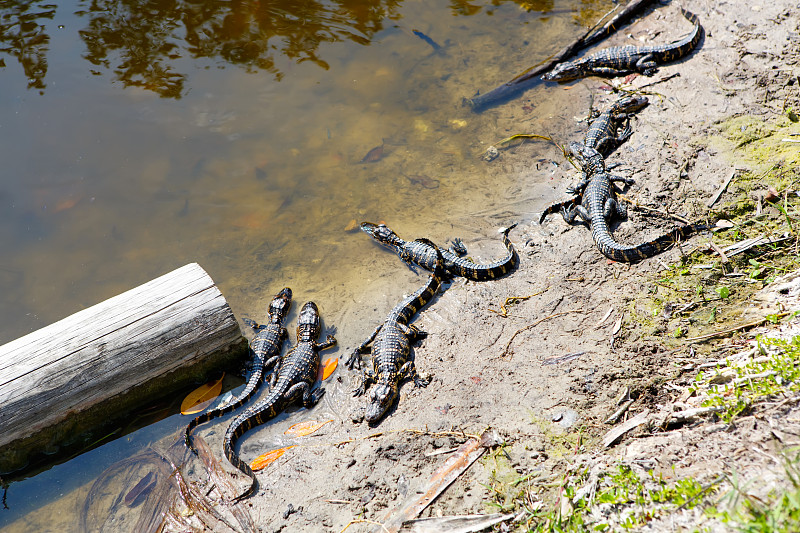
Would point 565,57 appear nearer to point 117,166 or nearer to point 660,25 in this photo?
point 660,25

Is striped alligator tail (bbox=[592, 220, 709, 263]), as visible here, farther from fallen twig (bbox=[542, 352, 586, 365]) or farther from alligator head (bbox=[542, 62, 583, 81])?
alligator head (bbox=[542, 62, 583, 81])

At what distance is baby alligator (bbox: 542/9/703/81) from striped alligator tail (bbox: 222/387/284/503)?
23.4ft

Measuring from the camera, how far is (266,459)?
15.6ft

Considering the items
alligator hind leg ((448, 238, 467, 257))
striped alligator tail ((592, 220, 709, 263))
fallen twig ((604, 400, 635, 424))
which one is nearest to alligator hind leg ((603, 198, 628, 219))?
striped alligator tail ((592, 220, 709, 263))

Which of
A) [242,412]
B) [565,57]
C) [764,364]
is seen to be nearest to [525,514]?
[764,364]

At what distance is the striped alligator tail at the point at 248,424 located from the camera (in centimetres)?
461

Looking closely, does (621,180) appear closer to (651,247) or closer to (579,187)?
(579,187)

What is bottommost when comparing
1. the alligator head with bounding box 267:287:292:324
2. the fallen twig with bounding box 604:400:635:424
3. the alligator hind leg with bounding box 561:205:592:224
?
the alligator head with bounding box 267:287:292:324

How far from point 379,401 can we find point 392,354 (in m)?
0.55

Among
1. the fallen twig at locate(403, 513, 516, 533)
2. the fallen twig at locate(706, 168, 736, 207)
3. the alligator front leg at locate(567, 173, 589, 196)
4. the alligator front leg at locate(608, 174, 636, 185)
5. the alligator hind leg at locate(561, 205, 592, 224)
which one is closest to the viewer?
the fallen twig at locate(403, 513, 516, 533)

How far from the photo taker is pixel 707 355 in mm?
3781

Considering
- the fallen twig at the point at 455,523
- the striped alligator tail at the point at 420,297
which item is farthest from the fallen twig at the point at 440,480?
the striped alligator tail at the point at 420,297

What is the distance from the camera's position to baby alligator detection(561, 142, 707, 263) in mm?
5262

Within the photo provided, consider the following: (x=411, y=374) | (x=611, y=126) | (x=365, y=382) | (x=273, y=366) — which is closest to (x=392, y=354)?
(x=411, y=374)
